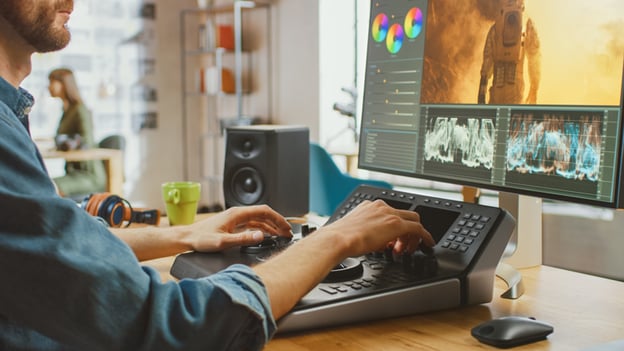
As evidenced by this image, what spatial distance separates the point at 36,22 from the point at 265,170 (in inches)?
38.9

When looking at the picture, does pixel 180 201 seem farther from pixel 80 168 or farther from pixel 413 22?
pixel 80 168

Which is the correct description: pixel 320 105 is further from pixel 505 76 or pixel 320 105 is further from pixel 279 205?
pixel 505 76

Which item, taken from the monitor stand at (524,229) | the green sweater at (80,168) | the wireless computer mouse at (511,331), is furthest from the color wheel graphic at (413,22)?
the green sweater at (80,168)

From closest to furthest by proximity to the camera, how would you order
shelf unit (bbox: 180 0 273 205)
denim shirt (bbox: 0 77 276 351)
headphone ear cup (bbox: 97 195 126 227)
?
denim shirt (bbox: 0 77 276 351), headphone ear cup (bbox: 97 195 126 227), shelf unit (bbox: 180 0 273 205)

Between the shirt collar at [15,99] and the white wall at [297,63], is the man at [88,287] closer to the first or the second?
the shirt collar at [15,99]

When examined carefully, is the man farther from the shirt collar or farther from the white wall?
the white wall

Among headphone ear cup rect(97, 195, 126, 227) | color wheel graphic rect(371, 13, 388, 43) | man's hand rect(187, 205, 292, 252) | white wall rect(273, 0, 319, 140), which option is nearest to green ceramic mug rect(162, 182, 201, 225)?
headphone ear cup rect(97, 195, 126, 227)

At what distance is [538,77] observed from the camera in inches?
39.5

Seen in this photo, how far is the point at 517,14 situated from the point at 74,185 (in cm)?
399

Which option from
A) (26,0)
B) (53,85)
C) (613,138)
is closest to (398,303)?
(613,138)

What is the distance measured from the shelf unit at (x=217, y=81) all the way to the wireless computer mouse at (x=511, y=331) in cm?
461

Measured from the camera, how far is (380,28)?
1.31 m

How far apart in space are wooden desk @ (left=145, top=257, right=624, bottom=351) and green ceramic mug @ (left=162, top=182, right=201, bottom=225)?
18.4 inches

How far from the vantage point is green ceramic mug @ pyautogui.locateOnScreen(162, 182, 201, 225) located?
1562 mm
